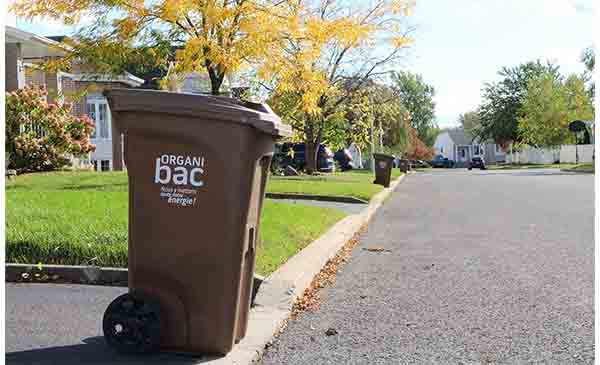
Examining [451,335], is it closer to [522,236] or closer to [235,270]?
[235,270]

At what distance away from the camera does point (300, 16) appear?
1973 cm

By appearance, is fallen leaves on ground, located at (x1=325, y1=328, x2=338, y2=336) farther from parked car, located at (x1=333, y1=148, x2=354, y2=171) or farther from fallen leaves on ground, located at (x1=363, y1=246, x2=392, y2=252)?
parked car, located at (x1=333, y1=148, x2=354, y2=171)

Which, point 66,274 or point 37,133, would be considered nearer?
point 66,274

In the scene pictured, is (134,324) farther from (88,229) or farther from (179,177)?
(88,229)

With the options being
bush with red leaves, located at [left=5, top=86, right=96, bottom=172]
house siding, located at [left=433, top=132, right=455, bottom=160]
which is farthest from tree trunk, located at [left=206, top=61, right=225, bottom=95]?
house siding, located at [left=433, top=132, right=455, bottom=160]

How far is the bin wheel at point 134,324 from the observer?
4520 millimetres

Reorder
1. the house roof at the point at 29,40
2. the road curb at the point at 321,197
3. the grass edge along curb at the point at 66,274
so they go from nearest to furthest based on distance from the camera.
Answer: the grass edge along curb at the point at 66,274
the road curb at the point at 321,197
the house roof at the point at 29,40

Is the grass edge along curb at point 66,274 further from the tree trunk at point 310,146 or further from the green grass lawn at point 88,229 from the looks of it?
the tree trunk at point 310,146

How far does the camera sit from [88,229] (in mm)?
8125

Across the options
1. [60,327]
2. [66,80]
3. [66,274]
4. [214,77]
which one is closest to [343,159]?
[66,80]

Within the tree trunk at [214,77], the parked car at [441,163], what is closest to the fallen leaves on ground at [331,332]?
the tree trunk at [214,77]

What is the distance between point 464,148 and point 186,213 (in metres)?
111

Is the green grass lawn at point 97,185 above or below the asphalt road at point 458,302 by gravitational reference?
above

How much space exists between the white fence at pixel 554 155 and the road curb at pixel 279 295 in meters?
53.6
